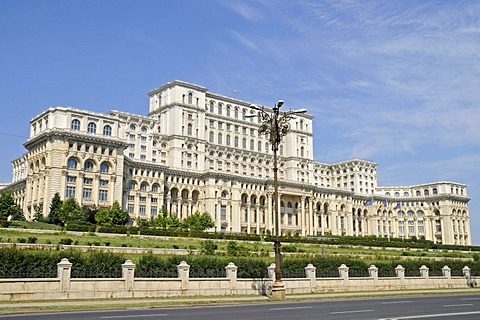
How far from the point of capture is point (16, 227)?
62156 millimetres

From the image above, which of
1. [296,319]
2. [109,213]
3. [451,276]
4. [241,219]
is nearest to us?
[296,319]

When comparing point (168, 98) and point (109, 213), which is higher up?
point (168, 98)

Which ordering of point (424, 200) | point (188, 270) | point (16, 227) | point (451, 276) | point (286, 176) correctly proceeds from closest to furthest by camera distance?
point (188, 270) → point (451, 276) → point (16, 227) → point (286, 176) → point (424, 200)

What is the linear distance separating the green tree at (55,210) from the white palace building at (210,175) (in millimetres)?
2851

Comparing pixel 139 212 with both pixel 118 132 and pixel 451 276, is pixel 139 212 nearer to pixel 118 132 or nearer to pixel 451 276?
pixel 118 132

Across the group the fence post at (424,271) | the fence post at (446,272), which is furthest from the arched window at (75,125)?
the fence post at (446,272)

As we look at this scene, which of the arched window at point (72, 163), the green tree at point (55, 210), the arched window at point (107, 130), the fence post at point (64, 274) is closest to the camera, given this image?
the fence post at point (64, 274)

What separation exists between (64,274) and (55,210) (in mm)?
54825

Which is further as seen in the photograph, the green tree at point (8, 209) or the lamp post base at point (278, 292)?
the green tree at point (8, 209)

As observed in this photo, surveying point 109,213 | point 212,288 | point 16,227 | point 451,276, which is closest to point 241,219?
point 109,213

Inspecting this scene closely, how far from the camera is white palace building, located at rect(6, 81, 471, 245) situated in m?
87.9

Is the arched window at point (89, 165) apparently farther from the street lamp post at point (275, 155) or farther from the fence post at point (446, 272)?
the fence post at point (446, 272)

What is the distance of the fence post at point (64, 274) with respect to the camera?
91.7 ft

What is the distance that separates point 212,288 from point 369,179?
14221cm
